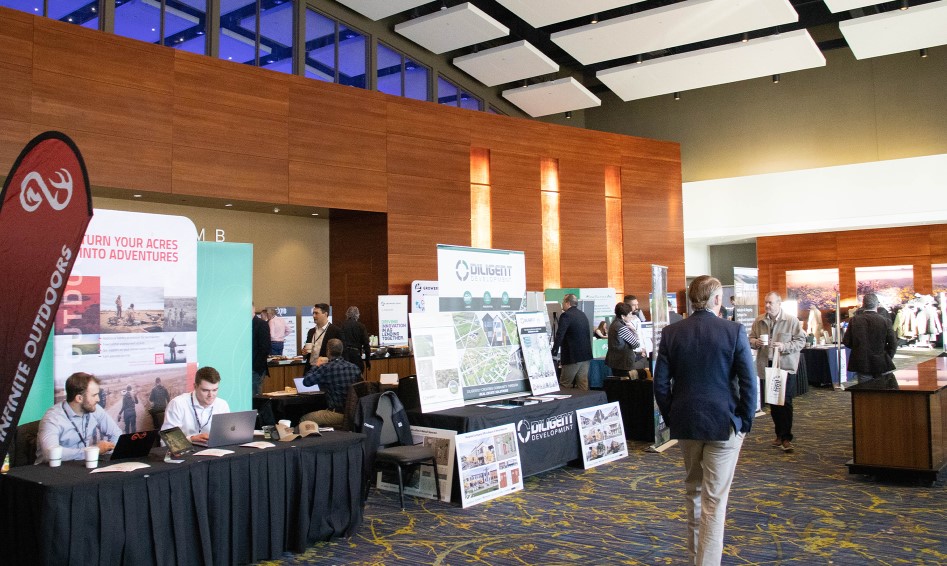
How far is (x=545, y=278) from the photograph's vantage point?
14.1 metres

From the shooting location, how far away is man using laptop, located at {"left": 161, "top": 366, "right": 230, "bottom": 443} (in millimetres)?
4409

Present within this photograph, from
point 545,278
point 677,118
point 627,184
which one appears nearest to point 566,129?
point 627,184

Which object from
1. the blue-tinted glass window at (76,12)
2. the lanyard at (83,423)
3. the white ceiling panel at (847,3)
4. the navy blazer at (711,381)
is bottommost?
the lanyard at (83,423)

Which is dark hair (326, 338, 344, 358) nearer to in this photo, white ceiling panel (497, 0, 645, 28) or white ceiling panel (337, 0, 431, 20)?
white ceiling panel (337, 0, 431, 20)

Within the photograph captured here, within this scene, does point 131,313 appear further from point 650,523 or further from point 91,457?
point 650,523

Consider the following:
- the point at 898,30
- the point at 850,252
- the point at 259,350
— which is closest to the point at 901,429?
the point at 259,350

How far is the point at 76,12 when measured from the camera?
8992mm

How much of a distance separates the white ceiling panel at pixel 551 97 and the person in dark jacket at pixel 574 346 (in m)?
8.11

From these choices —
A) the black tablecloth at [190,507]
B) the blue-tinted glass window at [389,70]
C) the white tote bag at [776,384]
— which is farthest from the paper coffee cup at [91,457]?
the blue-tinted glass window at [389,70]

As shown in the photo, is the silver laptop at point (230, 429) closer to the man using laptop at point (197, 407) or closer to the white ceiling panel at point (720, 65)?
the man using laptop at point (197, 407)

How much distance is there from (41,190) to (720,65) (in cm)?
1419

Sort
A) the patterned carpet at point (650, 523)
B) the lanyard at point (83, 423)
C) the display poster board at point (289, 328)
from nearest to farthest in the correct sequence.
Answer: the lanyard at point (83, 423), the patterned carpet at point (650, 523), the display poster board at point (289, 328)

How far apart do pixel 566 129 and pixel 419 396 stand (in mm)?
9938

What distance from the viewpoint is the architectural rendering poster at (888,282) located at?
51.8 feet
